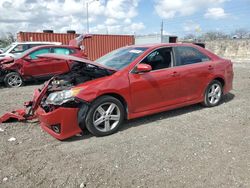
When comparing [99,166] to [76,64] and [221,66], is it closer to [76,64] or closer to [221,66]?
[76,64]

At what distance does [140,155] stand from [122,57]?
2226 mm

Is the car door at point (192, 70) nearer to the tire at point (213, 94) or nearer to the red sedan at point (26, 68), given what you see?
Answer: the tire at point (213, 94)

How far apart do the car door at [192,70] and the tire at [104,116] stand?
1593 mm

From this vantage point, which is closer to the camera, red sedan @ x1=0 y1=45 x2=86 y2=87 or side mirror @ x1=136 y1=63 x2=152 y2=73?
side mirror @ x1=136 y1=63 x2=152 y2=73

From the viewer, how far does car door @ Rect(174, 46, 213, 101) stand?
537 cm

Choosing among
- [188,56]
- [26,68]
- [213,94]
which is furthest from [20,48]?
[213,94]

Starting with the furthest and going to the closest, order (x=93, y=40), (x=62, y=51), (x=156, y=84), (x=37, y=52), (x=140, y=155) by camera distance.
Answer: (x=93, y=40) < (x=62, y=51) < (x=37, y=52) < (x=156, y=84) < (x=140, y=155)

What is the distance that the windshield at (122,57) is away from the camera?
490cm

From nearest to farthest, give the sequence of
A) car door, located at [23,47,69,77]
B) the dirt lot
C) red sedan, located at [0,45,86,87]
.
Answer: the dirt lot < red sedan, located at [0,45,86,87] < car door, located at [23,47,69,77]

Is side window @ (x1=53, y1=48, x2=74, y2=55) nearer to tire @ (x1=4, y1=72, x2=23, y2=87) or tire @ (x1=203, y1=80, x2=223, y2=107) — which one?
tire @ (x1=4, y1=72, x2=23, y2=87)

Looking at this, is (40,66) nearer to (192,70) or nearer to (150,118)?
(150,118)

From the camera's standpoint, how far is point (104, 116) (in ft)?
14.4

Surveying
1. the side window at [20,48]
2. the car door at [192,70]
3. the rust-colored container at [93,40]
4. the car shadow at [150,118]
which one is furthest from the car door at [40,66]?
the rust-colored container at [93,40]

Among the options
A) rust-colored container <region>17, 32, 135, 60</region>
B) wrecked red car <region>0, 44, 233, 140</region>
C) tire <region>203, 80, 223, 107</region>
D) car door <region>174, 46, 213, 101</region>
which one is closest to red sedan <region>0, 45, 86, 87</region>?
wrecked red car <region>0, 44, 233, 140</region>
